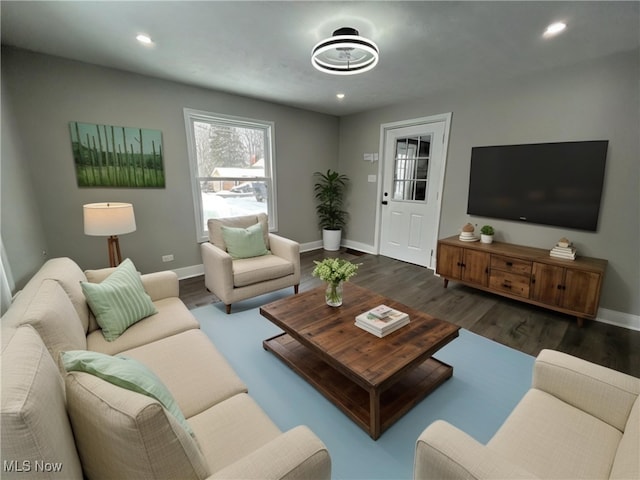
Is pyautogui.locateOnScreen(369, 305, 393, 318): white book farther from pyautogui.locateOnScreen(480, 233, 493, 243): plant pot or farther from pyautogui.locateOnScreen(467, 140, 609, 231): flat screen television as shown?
pyautogui.locateOnScreen(467, 140, 609, 231): flat screen television

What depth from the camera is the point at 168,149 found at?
353 cm

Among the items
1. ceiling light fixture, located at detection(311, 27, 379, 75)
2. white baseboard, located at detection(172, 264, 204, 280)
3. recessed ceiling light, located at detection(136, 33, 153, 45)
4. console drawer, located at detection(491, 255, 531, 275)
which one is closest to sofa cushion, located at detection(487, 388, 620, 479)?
console drawer, located at detection(491, 255, 531, 275)

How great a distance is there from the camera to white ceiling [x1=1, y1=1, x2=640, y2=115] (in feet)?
6.35

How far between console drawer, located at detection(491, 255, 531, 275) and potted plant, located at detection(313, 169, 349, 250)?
8.73 ft

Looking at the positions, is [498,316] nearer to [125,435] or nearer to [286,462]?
[286,462]

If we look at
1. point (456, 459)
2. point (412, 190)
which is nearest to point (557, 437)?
point (456, 459)

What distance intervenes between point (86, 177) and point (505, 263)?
4.50 metres

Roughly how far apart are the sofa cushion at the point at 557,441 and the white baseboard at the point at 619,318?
7.71ft

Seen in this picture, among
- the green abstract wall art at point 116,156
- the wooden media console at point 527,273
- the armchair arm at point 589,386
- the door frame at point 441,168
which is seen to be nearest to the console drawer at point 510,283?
the wooden media console at point 527,273

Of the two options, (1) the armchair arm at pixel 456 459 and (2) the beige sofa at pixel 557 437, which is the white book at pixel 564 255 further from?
(1) the armchair arm at pixel 456 459

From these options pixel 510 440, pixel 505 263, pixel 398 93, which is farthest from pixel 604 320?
pixel 398 93

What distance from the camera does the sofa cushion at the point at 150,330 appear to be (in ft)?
5.33

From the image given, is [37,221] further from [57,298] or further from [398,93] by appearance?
[398,93]

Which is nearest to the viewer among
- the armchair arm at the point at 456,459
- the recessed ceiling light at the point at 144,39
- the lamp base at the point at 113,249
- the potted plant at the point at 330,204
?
the armchair arm at the point at 456,459
